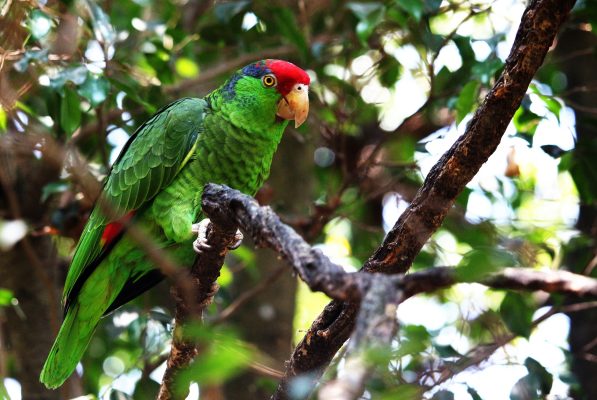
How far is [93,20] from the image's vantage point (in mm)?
2627

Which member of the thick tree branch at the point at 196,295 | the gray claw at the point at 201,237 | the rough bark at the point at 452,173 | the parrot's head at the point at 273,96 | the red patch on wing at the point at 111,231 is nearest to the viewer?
the rough bark at the point at 452,173

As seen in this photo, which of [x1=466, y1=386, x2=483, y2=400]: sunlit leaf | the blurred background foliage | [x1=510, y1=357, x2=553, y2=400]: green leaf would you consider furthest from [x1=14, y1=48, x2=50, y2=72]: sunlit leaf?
[x1=510, y1=357, x2=553, y2=400]: green leaf

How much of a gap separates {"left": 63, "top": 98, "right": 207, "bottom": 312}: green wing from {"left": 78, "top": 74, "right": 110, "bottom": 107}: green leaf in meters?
0.30

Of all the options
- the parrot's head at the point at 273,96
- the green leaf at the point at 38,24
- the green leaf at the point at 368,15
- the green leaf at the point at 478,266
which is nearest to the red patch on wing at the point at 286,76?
the parrot's head at the point at 273,96

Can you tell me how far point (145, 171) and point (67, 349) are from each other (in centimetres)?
75

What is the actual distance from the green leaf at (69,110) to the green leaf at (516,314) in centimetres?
168

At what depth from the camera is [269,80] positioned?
2773 millimetres

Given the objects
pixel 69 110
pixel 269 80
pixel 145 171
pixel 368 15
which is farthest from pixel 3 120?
pixel 368 15

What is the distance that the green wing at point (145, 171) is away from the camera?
264 centimetres

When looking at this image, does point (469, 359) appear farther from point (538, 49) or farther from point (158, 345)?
point (158, 345)

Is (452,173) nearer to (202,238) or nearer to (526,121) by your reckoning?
(202,238)

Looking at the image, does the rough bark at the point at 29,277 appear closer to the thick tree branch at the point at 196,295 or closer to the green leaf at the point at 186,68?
the green leaf at the point at 186,68

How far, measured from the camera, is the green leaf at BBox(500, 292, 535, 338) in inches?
94.9

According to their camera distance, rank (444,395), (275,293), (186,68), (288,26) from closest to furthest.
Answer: (444,395), (288,26), (275,293), (186,68)
